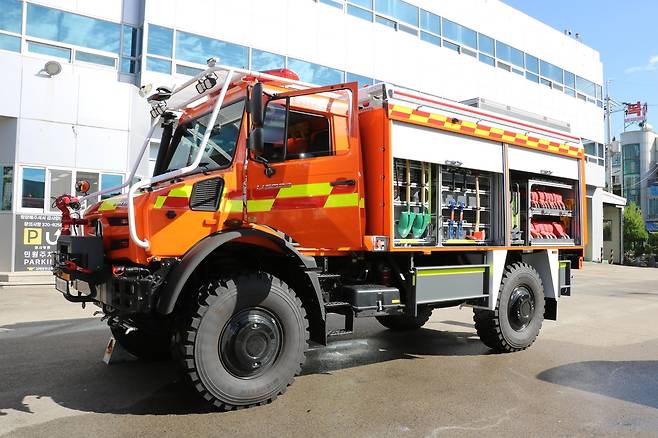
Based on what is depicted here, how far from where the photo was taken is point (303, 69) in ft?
59.3

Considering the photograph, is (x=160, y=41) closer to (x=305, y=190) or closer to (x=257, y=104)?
(x=305, y=190)

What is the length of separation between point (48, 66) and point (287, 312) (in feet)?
40.4

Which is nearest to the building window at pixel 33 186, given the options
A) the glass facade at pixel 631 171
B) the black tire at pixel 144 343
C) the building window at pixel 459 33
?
the black tire at pixel 144 343

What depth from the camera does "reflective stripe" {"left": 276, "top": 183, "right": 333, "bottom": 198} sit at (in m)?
5.04

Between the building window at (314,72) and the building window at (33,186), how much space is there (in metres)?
8.20

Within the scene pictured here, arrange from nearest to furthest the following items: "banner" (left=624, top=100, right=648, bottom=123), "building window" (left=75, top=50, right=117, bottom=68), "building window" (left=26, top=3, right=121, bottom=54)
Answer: "building window" (left=26, top=3, right=121, bottom=54), "building window" (left=75, top=50, right=117, bottom=68), "banner" (left=624, top=100, right=648, bottom=123)

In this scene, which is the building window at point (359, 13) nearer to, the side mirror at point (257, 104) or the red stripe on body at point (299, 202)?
the red stripe on body at point (299, 202)

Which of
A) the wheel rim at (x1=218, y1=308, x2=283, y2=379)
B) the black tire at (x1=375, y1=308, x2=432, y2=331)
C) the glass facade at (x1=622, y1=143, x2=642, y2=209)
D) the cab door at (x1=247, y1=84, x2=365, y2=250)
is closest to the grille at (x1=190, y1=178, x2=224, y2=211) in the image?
the cab door at (x1=247, y1=84, x2=365, y2=250)

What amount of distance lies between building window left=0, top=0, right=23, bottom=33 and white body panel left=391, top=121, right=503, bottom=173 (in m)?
12.8

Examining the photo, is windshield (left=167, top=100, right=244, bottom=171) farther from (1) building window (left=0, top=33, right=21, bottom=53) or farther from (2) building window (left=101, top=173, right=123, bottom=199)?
(1) building window (left=0, top=33, right=21, bottom=53)

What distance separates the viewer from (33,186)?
14141 millimetres

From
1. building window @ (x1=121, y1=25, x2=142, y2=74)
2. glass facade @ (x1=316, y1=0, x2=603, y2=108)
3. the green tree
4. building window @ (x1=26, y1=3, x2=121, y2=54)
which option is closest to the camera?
building window @ (x1=26, y1=3, x2=121, y2=54)

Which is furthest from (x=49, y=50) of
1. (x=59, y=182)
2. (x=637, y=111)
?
(x=637, y=111)

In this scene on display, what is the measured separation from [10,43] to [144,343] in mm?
11538
